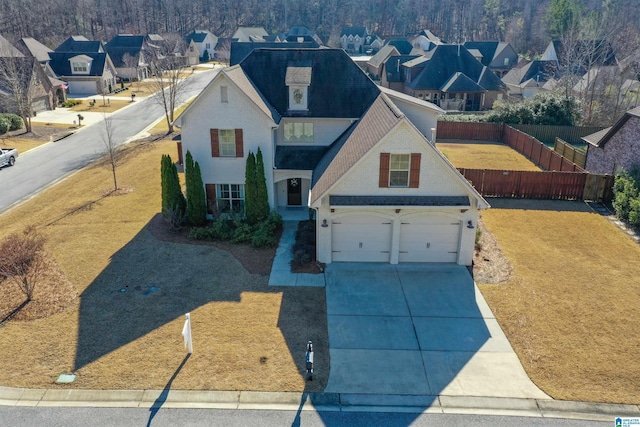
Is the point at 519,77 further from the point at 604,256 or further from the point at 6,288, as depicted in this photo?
the point at 6,288

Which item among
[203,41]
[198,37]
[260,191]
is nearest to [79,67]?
[198,37]

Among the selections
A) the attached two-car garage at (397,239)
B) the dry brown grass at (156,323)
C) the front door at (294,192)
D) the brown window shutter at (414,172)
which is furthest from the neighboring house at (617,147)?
the dry brown grass at (156,323)

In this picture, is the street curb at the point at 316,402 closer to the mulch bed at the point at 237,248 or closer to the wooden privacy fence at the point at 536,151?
the mulch bed at the point at 237,248

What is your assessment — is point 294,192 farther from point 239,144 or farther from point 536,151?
point 536,151

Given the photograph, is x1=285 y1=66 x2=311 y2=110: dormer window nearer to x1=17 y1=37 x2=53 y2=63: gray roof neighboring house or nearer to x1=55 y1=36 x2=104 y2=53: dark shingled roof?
x1=17 y1=37 x2=53 y2=63: gray roof neighboring house

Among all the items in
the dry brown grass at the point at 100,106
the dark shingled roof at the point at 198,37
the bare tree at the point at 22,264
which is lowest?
the bare tree at the point at 22,264
